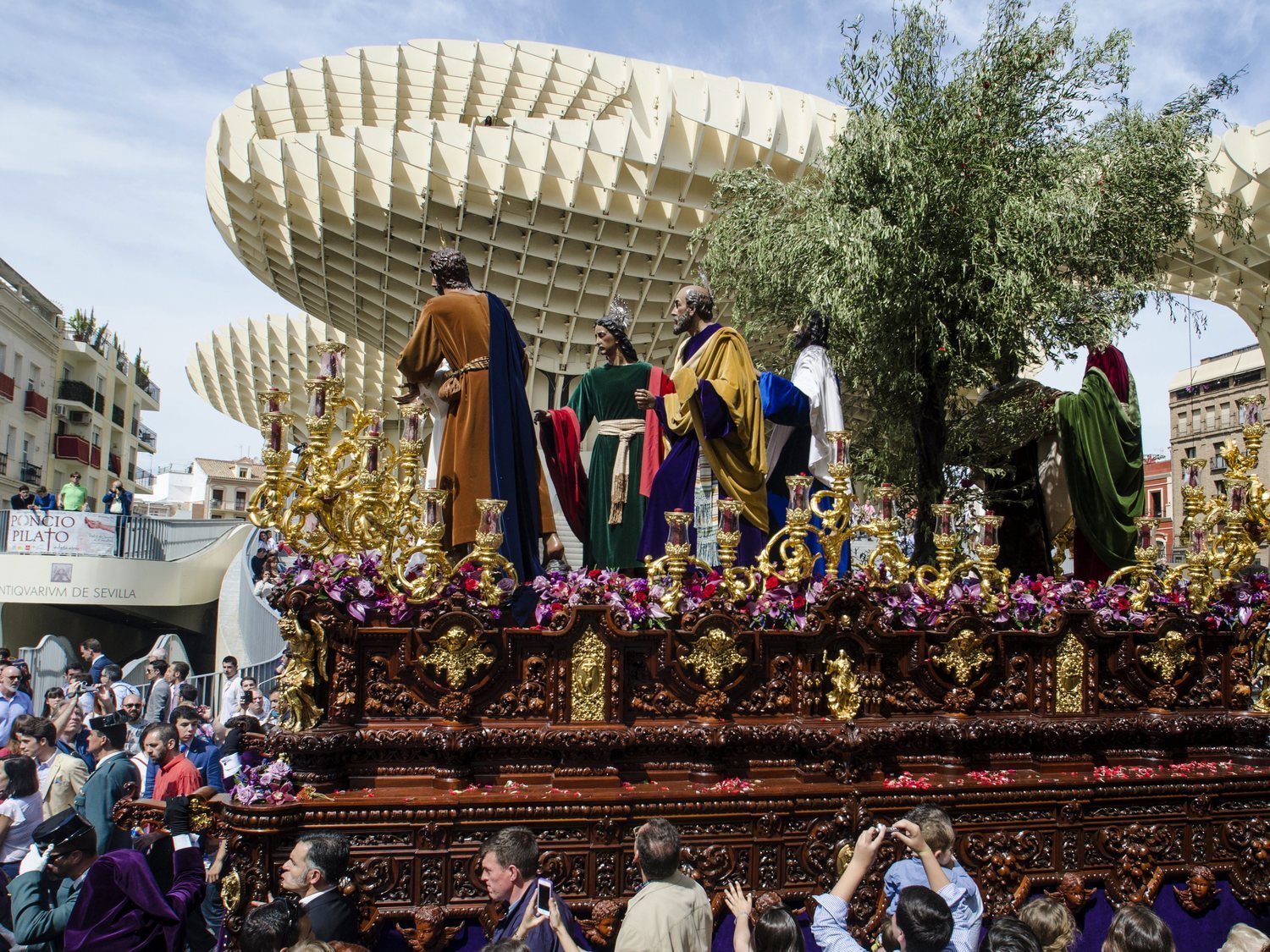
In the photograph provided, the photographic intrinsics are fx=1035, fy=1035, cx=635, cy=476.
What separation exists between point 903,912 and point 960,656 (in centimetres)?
329

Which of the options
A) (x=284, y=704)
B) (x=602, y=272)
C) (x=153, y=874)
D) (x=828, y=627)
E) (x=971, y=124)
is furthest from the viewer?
(x=602, y=272)

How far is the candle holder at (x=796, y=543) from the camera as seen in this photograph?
6.45m

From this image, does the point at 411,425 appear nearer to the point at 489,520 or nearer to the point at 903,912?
the point at 489,520

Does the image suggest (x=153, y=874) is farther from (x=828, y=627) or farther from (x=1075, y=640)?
(x=1075, y=640)

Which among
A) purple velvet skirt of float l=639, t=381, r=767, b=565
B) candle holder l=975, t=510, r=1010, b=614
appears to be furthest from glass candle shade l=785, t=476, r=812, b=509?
candle holder l=975, t=510, r=1010, b=614

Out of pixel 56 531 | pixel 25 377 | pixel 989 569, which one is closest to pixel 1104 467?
pixel 989 569

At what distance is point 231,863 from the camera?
203 inches

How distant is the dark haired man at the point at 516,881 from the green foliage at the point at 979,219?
26.4 feet

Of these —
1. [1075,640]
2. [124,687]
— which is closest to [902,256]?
[1075,640]

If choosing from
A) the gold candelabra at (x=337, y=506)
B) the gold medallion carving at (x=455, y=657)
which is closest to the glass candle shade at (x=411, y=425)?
the gold candelabra at (x=337, y=506)

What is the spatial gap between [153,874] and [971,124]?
35.5ft

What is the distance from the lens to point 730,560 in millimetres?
6367

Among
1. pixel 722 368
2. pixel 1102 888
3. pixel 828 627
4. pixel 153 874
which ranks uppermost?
pixel 722 368

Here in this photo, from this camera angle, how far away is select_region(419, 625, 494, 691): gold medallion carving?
5785 millimetres
